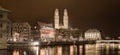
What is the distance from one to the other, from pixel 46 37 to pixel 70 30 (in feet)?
25.9

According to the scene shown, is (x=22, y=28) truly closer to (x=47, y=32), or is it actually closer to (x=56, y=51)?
(x=47, y=32)

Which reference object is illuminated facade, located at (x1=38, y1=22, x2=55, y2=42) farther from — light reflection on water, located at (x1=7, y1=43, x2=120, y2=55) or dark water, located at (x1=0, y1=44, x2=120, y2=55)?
dark water, located at (x1=0, y1=44, x2=120, y2=55)

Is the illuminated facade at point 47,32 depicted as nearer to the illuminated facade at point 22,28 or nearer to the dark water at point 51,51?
the illuminated facade at point 22,28

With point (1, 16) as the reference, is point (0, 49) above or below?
below

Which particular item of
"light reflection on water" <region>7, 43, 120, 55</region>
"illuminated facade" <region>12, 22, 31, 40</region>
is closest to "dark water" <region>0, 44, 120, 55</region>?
"light reflection on water" <region>7, 43, 120, 55</region>

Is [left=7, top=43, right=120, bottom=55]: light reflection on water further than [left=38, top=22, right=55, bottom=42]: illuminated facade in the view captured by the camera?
No

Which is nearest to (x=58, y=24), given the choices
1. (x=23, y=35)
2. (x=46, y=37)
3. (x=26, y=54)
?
(x=46, y=37)

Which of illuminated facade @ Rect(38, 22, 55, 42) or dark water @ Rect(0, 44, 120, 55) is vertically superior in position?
illuminated facade @ Rect(38, 22, 55, 42)

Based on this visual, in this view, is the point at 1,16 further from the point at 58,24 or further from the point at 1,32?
the point at 58,24

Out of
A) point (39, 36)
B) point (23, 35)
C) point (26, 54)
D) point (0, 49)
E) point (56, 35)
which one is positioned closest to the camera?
point (0, 49)

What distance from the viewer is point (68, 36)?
51.7m

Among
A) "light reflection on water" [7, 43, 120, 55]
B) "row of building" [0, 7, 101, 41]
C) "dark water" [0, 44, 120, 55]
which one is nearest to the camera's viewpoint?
"dark water" [0, 44, 120, 55]

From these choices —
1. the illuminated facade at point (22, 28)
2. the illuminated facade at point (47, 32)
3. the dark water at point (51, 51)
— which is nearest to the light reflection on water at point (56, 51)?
the dark water at point (51, 51)

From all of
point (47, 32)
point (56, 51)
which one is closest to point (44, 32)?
point (47, 32)
